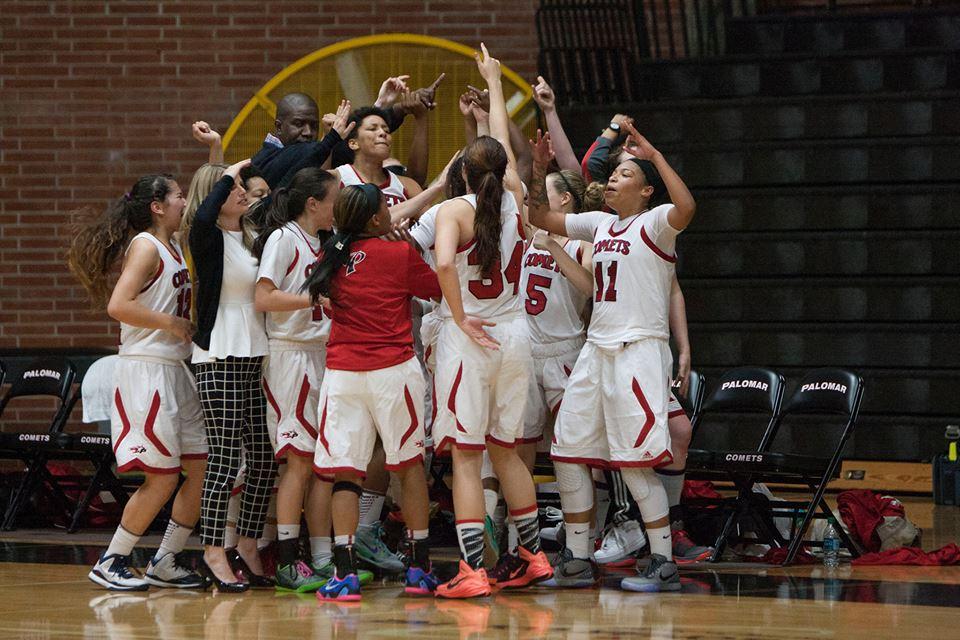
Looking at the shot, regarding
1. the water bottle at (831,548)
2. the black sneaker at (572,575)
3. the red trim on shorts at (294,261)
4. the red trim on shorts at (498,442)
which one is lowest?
the water bottle at (831,548)

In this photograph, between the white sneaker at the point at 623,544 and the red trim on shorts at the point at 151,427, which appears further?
the white sneaker at the point at 623,544

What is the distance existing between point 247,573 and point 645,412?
1717 millimetres

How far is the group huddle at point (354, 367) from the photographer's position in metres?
5.42

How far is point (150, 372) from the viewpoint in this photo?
5.63m

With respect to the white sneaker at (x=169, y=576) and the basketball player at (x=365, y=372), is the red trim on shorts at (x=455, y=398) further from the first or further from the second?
the white sneaker at (x=169, y=576)

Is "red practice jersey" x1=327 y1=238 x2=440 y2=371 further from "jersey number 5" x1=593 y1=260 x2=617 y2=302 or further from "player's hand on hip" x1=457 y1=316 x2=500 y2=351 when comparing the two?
"jersey number 5" x1=593 y1=260 x2=617 y2=302

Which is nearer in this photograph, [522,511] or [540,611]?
[540,611]

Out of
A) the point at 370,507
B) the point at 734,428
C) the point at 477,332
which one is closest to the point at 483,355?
the point at 477,332

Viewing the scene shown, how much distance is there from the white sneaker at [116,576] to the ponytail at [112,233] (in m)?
1.04

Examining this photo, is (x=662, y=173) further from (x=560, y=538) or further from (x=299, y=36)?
(x=299, y=36)

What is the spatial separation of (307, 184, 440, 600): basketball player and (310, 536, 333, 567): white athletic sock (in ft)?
0.85

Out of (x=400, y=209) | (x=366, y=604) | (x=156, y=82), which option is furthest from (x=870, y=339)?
(x=156, y=82)

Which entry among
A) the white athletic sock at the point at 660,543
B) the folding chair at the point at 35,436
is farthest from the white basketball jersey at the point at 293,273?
the folding chair at the point at 35,436

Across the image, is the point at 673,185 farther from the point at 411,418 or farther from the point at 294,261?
the point at 294,261
